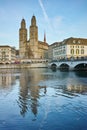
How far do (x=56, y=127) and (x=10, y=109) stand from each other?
4910 mm

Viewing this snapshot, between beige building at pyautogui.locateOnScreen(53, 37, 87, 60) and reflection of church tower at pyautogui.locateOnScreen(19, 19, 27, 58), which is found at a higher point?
reflection of church tower at pyautogui.locateOnScreen(19, 19, 27, 58)

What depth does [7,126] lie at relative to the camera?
39.3ft

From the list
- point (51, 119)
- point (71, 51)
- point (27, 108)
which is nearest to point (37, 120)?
point (51, 119)

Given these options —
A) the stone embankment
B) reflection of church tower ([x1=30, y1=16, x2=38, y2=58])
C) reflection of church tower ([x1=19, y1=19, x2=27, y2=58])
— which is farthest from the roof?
reflection of church tower ([x1=19, y1=19, x2=27, y2=58])

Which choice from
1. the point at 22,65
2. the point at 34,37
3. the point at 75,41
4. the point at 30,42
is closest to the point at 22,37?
the point at 30,42

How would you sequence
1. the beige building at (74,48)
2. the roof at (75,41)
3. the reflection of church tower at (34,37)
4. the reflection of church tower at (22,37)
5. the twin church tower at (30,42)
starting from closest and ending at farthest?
the beige building at (74,48) → the roof at (75,41) → the twin church tower at (30,42) → the reflection of church tower at (34,37) → the reflection of church tower at (22,37)

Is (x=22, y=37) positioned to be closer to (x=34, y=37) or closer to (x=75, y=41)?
(x=34, y=37)

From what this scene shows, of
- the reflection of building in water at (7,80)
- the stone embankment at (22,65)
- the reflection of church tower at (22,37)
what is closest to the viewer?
the reflection of building in water at (7,80)

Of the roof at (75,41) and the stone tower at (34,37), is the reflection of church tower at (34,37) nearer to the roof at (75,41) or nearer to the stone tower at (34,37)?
the stone tower at (34,37)

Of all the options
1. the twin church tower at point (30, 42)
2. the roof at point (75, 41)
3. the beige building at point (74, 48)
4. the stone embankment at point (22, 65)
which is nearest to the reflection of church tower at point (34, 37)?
the twin church tower at point (30, 42)

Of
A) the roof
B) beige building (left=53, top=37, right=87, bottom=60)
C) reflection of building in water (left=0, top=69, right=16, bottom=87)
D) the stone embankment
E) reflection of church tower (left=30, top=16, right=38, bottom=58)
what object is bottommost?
reflection of building in water (left=0, top=69, right=16, bottom=87)

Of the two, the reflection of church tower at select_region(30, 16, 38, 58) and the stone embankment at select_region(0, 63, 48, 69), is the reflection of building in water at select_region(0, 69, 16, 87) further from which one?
the reflection of church tower at select_region(30, 16, 38, 58)

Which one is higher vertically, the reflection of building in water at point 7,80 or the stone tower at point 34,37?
the stone tower at point 34,37

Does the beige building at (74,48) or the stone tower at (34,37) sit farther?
the stone tower at (34,37)
